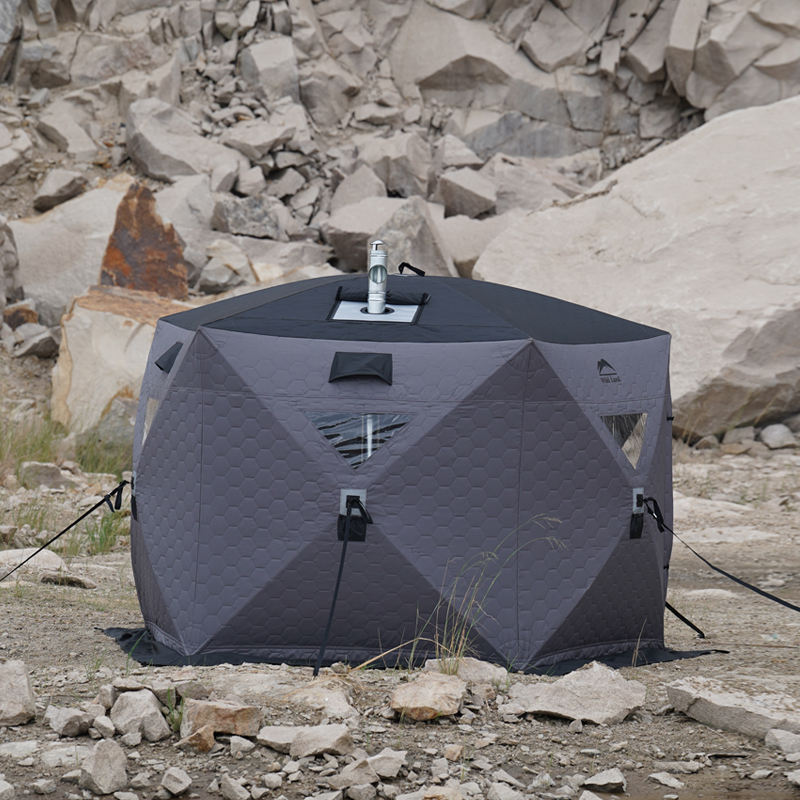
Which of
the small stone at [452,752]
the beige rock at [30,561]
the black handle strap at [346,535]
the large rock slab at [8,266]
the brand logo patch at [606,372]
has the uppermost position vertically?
the large rock slab at [8,266]

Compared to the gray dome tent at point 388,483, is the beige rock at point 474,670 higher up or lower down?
lower down

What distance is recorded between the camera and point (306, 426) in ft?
11.3

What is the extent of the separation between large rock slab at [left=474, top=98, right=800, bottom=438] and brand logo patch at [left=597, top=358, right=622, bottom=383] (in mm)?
5087

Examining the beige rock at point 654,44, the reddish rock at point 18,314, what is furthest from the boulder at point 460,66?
the reddish rock at point 18,314

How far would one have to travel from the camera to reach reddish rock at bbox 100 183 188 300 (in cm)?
1026

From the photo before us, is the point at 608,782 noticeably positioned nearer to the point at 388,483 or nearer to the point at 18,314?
the point at 388,483

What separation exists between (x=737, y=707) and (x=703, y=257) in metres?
6.76

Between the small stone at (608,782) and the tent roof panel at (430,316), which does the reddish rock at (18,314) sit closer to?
the tent roof panel at (430,316)

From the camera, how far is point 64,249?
1073 cm

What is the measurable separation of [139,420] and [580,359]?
1.67m

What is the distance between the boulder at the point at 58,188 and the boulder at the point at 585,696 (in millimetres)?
11303

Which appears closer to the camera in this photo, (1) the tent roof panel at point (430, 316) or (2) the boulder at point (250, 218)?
(1) the tent roof panel at point (430, 316)

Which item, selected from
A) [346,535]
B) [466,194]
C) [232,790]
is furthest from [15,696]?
[466,194]

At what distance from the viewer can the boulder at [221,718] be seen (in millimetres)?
2742
